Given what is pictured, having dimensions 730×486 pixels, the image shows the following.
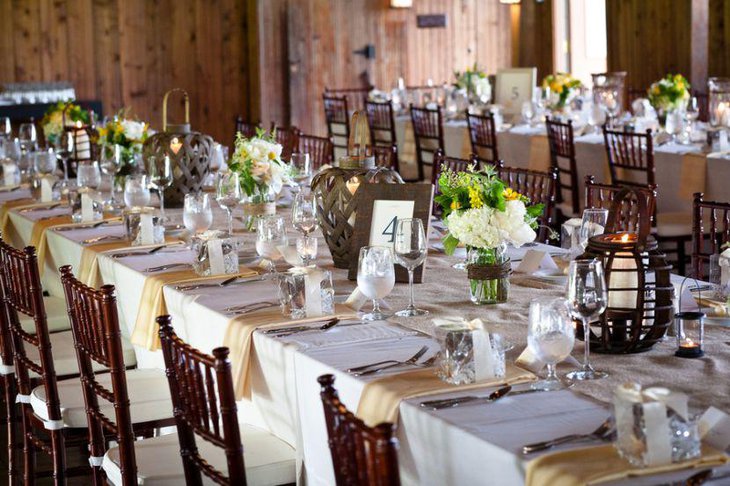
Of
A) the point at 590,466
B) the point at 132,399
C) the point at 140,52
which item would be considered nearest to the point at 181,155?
the point at 132,399

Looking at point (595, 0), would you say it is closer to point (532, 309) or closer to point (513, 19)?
point (513, 19)

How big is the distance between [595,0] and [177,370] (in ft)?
36.7

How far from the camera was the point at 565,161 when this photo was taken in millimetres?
7504

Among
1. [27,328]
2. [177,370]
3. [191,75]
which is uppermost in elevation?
[191,75]

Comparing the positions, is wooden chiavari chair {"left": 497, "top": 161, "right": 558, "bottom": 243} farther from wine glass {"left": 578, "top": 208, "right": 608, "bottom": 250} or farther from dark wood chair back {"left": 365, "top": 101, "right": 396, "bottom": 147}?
dark wood chair back {"left": 365, "top": 101, "right": 396, "bottom": 147}

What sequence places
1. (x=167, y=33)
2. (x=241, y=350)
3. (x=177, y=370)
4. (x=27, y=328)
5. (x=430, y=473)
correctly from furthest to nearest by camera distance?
(x=167, y=33)
(x=27, y=328)
(x=241, y=350)
(x=177, y=370)
(x=430, y=473)

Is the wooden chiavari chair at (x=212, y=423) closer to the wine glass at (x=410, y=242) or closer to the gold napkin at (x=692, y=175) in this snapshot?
the wine glass at (x=410, y=242)

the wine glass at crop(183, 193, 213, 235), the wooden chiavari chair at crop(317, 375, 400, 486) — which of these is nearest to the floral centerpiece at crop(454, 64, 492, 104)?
the wine glass at crop(183, 193, 213, 235)

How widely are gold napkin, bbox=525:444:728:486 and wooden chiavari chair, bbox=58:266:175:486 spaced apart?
1255mm

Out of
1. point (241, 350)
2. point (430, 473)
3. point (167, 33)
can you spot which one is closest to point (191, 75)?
point (167, 33)

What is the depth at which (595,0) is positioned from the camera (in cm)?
1282

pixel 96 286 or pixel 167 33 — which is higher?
pixel 167 33

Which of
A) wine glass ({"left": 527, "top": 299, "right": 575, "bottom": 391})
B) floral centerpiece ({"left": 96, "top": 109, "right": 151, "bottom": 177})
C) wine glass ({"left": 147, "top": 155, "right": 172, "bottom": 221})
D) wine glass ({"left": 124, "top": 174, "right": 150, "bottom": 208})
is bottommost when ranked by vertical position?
wine glass ({"left": 527, "top": 299, "right": 575, "bottom": 391})

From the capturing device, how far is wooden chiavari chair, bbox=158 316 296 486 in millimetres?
2199
